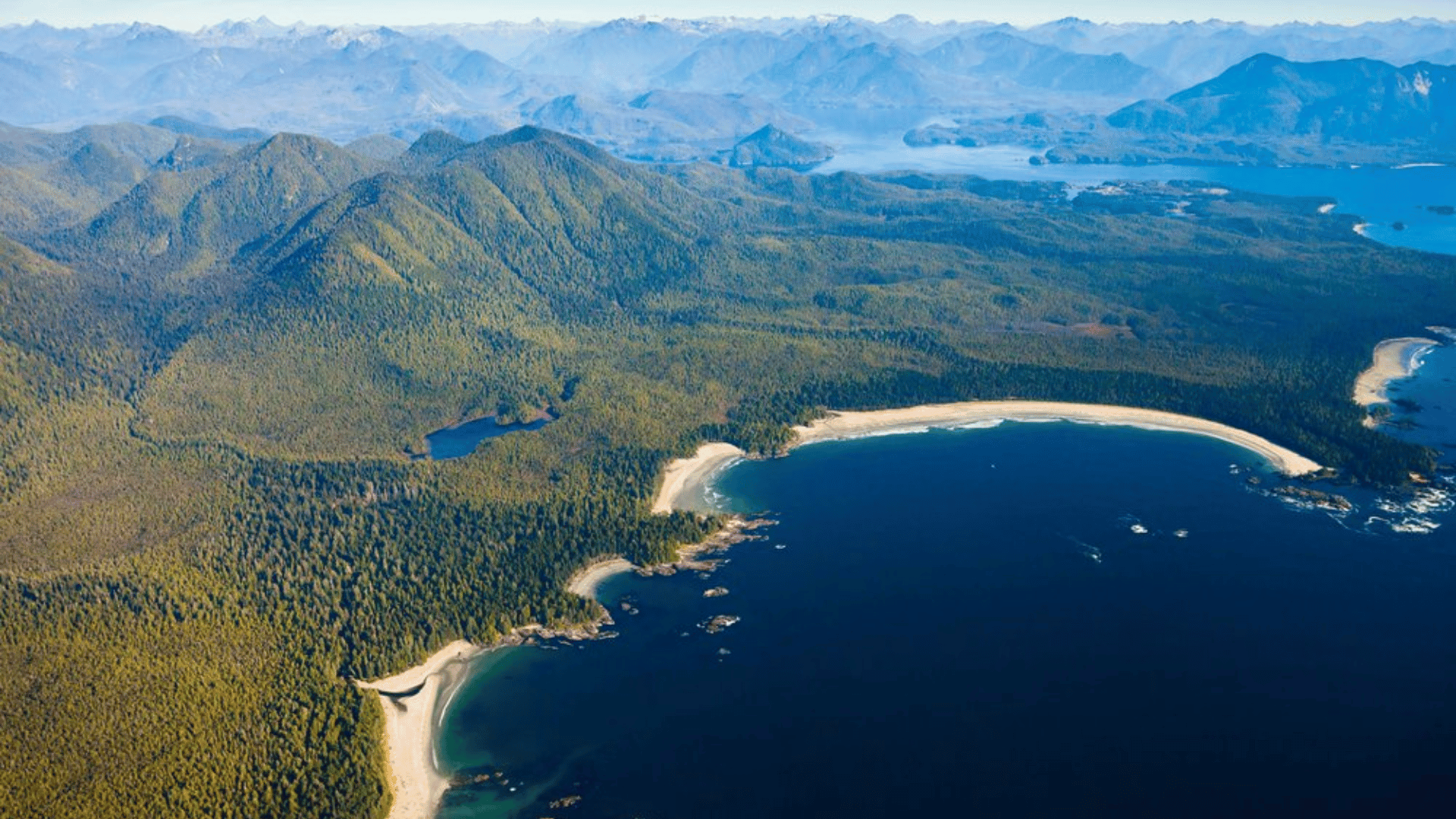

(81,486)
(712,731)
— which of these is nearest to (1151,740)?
(712,731)

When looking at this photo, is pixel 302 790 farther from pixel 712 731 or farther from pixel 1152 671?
pixel 1152 671

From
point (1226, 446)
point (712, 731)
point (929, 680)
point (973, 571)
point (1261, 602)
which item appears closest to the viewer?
point (712, 731)

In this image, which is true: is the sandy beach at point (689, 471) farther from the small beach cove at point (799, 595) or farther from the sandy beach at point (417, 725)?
the sandy beach at point (417, 725)

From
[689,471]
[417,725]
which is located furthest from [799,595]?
[417,725]

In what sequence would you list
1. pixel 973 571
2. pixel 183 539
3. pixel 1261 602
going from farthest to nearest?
1. pixel 183 539
2. pixel 973 571
3. pixel 1261 602

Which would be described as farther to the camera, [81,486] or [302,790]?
[81,486]

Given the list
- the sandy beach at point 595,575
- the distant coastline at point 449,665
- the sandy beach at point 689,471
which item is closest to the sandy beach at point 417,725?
the distant coastline at point 449,665

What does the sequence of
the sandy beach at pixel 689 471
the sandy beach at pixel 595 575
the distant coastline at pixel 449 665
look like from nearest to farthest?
the distant coastline at pixel 449 665, the sandy beach at pixel 595 575, the sandy beach at pixel 689 471
